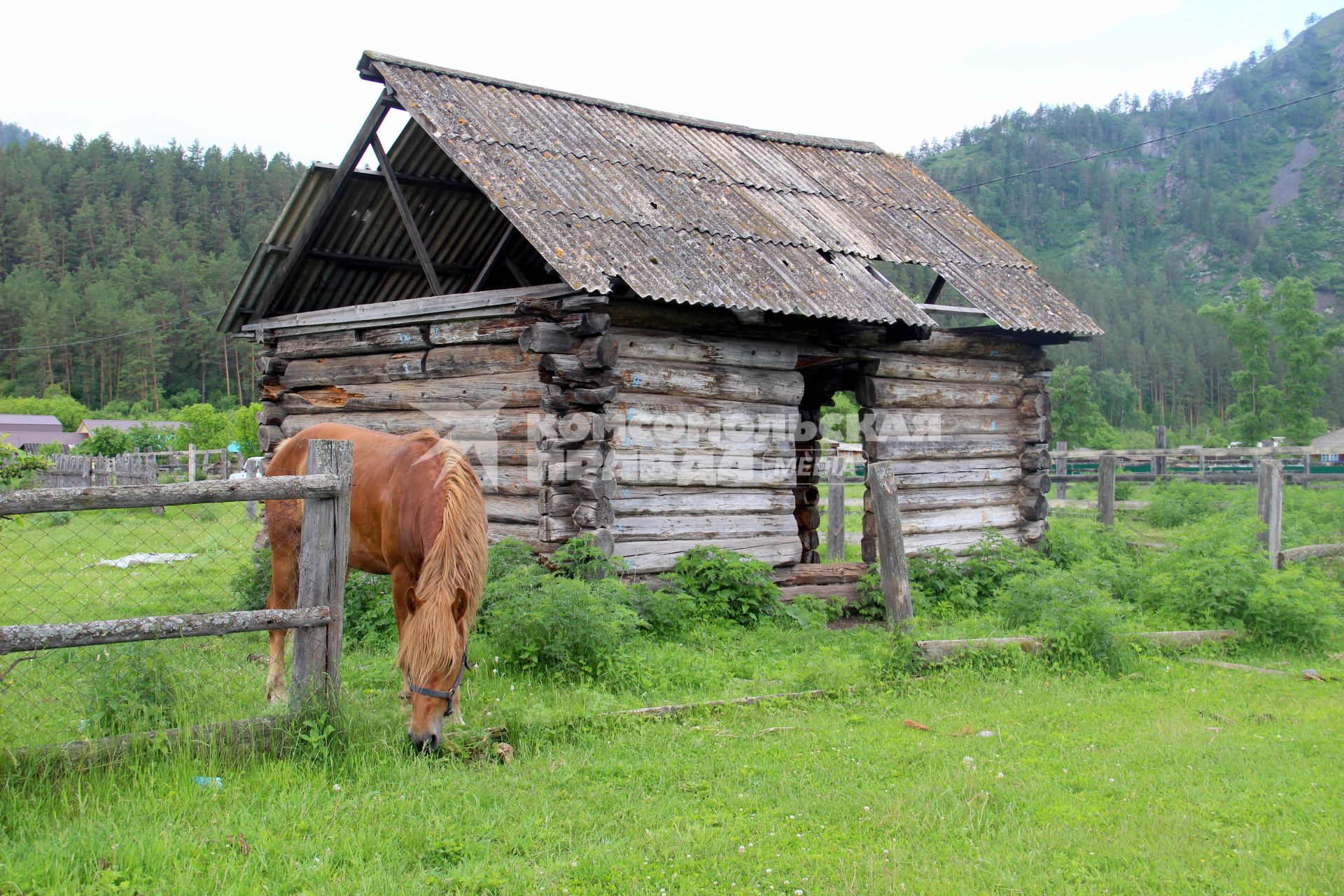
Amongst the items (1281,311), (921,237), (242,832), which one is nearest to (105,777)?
(242,832)

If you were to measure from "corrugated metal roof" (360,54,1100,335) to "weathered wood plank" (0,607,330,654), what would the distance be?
4.25m

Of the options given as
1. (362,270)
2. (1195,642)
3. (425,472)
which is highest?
(362,270)

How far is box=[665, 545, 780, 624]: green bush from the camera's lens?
960 centimetres

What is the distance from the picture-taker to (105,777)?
452cm

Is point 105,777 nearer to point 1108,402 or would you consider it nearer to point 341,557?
point 341,557

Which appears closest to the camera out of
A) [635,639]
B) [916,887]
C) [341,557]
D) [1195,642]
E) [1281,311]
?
[916,887]

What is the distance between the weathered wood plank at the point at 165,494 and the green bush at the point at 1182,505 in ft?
61.1

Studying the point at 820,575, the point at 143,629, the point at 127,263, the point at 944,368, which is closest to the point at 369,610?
the point at 143,629

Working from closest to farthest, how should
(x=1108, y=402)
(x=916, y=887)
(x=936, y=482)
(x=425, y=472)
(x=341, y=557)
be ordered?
(x=916, y=887) < (x=341, y=557) < (x=425, y=472) < (x=936, y=482) < (x=1108, y=402)

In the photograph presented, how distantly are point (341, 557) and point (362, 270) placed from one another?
26.9ft

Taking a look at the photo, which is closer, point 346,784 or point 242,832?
point 242,832

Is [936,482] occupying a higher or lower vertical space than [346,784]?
higher

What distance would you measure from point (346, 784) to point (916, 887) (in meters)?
2.66

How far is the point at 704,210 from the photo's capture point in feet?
36.5
